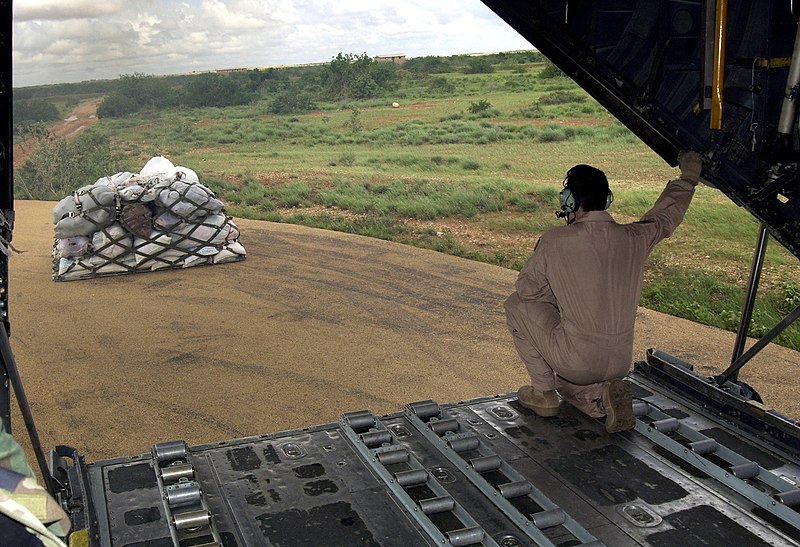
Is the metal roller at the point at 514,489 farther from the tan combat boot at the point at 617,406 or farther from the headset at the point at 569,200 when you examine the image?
the headset at the point at 569,200

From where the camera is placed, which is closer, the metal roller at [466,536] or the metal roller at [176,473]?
the metal roller at [466,536]

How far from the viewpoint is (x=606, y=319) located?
447 centimetres

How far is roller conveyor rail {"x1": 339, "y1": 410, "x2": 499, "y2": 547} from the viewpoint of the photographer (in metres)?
3.42

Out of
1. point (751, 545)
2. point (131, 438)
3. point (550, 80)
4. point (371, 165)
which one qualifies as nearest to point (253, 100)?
point (550, 80)

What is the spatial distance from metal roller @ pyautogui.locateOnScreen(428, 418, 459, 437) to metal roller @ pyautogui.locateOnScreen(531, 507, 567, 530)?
113cm

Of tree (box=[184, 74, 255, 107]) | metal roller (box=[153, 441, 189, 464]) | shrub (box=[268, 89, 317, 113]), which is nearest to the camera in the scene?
metal roller (box=[153, 441, 189, 464])

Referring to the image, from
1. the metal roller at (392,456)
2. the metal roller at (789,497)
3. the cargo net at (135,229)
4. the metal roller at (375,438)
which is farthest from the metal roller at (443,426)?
the cargo net at (135,229)

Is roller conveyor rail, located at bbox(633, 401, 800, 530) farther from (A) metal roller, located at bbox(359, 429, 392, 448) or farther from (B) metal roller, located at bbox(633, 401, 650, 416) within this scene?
(A) metal roller, located at bbox(359, 429, 392, 448)

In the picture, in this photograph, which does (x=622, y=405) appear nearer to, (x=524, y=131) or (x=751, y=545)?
(x=751, y=545)

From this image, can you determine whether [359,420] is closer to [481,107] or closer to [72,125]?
[481,107]

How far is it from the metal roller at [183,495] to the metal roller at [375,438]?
3.54ft

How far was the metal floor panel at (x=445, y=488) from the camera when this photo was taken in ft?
11.5

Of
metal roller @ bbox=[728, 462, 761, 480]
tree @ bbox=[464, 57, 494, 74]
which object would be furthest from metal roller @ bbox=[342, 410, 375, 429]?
tree @ bbox=[464, 57, 494, 74]

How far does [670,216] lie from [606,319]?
71cm
